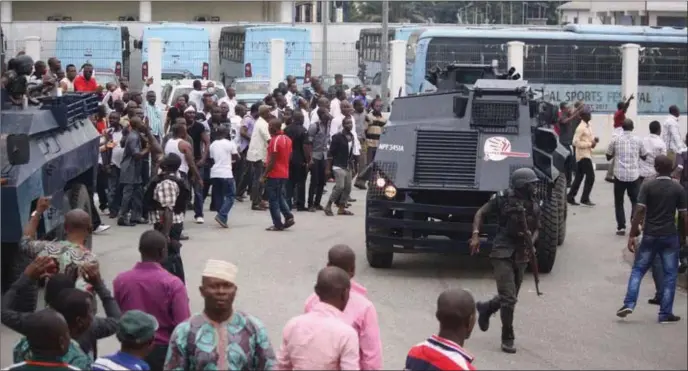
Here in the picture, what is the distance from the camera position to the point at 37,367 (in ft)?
20.1

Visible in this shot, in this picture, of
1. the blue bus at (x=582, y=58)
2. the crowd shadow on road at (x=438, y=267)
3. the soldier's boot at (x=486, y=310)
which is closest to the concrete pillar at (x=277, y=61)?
the blue bus at (x=582, y=58)

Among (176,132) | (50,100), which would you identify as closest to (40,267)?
(50,100)

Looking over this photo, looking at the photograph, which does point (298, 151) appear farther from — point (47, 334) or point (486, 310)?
point (47, 334)

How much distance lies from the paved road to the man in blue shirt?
330cm

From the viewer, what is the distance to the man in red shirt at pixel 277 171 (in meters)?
17.7

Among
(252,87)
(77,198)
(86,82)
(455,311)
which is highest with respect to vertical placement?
(86,82)

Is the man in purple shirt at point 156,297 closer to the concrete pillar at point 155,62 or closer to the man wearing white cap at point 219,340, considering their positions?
the man wearing white cap at point 219,340

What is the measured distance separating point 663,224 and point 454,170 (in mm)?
3048

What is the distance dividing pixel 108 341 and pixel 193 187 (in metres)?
7.06

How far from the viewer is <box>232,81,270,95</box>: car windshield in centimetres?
3234

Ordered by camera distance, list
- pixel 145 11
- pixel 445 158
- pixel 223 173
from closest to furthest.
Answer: pixel 445 158 → pixel 223 173 → pixel 145 11

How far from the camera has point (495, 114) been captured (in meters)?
15.1

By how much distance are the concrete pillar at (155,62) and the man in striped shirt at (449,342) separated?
79.0 ft

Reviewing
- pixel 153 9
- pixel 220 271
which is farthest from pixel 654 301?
pixel 153 9
